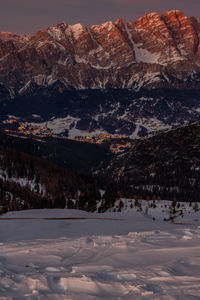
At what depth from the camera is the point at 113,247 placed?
2252 cm

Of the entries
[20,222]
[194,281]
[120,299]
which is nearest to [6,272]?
[120,299]

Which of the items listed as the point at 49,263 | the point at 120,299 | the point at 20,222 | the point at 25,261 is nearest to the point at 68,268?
the point at 49,263

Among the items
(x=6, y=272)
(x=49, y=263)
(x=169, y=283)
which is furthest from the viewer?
(x=49, y=263)

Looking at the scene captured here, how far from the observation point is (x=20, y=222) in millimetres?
43469

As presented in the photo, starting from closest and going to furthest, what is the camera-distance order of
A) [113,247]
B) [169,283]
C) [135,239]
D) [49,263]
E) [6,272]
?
[169,283] → [6,272] → [49,263] → [113,247] → [135,239]

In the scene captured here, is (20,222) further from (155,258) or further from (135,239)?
(155,258)

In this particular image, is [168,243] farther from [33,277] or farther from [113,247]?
[33,277]

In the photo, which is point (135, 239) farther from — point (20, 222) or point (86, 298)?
point (20, 222)

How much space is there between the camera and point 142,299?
1306cm

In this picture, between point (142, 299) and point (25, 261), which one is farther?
point (25, 261)

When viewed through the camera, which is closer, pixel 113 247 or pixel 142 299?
pixel 142 299

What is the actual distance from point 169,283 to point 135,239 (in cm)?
998

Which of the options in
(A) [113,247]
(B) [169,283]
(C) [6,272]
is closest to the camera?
(B) [169,283]

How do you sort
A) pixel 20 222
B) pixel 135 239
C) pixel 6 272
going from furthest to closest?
pixel 20 222, pixel 135 239, pixel 6 272
